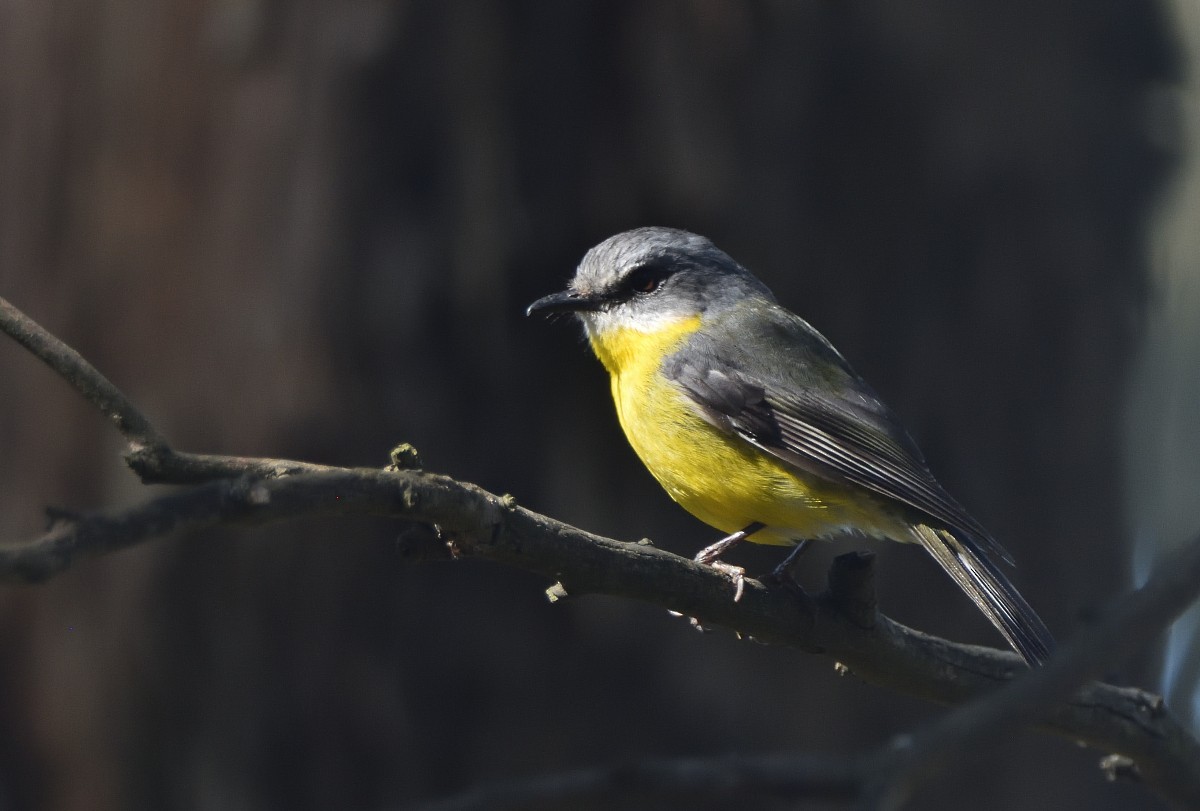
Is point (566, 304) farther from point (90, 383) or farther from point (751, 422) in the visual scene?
point (90, 383)

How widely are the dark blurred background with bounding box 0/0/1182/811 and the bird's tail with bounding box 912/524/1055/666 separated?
211cm

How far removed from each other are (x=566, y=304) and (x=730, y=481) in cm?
105

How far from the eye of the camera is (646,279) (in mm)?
4785

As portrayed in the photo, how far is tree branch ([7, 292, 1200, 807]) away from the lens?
149 centimetres

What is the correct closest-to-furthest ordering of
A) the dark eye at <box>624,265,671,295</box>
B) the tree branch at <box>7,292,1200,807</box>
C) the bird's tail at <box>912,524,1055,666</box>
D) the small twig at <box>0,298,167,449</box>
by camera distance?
1. the tree branch at <box>7,292,1200,807</box>
2. the small twig at <box>0,298,167,449</box>
3. the bird's tail at <box>912,524,1055,666</box>
4. the dark eye at <box>624,265,671,295</box>

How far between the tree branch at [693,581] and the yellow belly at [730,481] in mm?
633

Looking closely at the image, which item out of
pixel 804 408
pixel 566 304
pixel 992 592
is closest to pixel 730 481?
pixel 804 408

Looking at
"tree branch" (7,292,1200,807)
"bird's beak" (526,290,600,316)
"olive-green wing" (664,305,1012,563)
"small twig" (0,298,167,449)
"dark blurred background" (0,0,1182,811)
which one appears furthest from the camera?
"dark blurred background" (0,0,1182,811)

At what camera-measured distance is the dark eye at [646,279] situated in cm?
474

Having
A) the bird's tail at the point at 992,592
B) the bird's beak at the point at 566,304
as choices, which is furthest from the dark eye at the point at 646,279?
the bird's tail at the point at 992,592

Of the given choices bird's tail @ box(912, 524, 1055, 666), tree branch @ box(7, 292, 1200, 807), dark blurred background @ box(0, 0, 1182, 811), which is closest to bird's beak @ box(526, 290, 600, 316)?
dark blurred background @ box(0, 0, 1182, 811)

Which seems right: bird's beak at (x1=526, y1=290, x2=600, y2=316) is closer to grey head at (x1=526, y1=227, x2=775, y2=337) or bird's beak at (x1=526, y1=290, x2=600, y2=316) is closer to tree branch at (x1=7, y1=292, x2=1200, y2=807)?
grey head at (x1=526, y1=227, x2=775, y2=337)

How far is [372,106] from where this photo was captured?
5695 mm

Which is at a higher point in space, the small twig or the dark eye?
the dark eye
